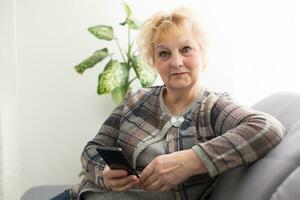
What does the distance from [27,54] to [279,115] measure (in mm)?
1687

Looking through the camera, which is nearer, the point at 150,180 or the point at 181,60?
Result: the point at 150,180

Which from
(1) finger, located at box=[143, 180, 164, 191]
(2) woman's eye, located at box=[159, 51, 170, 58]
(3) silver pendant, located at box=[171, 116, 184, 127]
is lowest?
(1) finger, located at box=[143, 180, 164, 191]

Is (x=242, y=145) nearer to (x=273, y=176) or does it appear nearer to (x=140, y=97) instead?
(x=273, y=176)

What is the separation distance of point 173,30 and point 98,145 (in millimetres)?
488

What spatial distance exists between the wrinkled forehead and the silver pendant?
0.27m

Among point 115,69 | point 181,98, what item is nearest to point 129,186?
point 181,98

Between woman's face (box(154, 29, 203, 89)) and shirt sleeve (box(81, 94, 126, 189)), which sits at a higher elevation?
woman's face (box(154, 29, 203, 89))

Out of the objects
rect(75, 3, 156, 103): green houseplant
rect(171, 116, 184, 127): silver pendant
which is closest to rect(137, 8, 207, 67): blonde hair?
Answer: rect(171, 116, 184, 127): silver pendant

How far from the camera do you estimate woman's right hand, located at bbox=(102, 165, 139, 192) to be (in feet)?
3.55

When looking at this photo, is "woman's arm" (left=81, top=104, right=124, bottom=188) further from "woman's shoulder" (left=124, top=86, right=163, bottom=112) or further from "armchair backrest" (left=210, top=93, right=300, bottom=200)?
"armchair backrest" (left=210, top=93, right=300, bottom=200)

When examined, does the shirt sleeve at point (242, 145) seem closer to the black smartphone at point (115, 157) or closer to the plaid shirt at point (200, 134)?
the plaid shirt at point (200, 134)

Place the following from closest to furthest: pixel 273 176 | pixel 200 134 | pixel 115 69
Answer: pixel 273 176 → pixel 200 134 → pixel 115 69

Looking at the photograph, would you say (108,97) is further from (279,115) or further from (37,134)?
(279,115)

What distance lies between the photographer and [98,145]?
1.34 m
